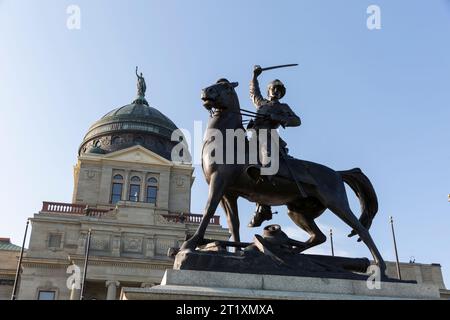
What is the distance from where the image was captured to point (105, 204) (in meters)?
55.6

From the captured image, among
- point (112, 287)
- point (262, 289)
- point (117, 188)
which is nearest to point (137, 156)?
point (117, 188)

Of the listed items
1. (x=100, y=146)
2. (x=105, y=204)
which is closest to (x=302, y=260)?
(x=105, y=204)

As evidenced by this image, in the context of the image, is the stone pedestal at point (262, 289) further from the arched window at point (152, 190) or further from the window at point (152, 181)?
the window at point (152, 181)

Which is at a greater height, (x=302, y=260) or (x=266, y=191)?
(x=266, y=191)

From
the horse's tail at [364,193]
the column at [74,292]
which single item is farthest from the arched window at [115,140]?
the horse's tail at [364,193]

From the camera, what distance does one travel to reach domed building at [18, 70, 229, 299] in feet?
145

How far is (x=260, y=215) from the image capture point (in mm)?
8625

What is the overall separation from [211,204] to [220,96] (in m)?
1.70

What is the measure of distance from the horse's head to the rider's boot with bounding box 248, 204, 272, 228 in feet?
5.65

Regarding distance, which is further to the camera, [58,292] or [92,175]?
[92,175]

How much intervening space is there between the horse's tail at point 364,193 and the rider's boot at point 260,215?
137 centimetres

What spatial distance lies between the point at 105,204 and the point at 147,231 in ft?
32.7

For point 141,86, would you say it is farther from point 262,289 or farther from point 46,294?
point 262,289

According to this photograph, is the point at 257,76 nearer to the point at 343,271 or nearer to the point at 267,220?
the point at 267,220
